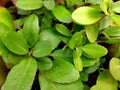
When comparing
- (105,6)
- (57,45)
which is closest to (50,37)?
(57,45)

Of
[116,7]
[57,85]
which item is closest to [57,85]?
[57,85]

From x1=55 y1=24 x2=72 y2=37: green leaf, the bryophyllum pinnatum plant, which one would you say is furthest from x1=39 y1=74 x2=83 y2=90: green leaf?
x1=55 y1=24 x2=72 y2=37: green leaf

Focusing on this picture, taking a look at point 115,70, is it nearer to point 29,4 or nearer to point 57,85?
point 57,85

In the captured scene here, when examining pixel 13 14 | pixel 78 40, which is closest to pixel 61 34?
pixel 78 40

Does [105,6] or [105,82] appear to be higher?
[105,6]

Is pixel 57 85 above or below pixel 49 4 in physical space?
below

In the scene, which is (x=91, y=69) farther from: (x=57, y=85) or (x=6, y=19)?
(x=6, y=19)
